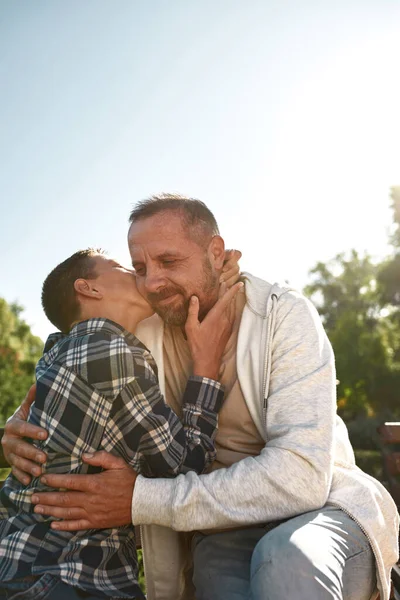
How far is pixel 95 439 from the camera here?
231 cm

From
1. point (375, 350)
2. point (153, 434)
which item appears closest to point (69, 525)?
point (153, 434)

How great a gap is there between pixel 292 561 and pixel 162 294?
162 centimetres

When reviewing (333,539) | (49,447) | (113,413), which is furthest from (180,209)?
(333,539)

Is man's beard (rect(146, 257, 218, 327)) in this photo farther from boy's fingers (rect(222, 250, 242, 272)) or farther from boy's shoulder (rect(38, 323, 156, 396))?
boy's shoulder (rect(38, 323, 156, 396))

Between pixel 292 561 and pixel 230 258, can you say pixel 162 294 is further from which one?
pixel 292 561

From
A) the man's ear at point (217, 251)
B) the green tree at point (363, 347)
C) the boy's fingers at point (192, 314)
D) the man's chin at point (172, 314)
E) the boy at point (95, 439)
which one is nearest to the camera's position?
the boy at point (95, 439)

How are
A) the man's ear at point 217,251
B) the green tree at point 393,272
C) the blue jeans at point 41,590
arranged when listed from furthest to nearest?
the green tree at point 393,272 → the man's ear at point 217,251 → the blue jeans at point 41,590

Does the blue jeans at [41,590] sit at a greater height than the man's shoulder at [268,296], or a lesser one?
lesser

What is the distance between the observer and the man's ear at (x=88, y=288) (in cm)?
291

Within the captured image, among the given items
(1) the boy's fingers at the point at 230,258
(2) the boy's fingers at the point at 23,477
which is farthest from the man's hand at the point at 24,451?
(1) the boy's fingers at the point at 230,258

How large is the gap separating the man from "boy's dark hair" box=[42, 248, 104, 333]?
12.1 inches

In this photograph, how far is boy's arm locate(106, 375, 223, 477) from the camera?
7.50 feet

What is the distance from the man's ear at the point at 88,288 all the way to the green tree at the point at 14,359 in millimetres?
17278

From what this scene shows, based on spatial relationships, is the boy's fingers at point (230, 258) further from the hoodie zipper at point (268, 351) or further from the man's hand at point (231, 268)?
the hoodie zipper at point (268, 351)
